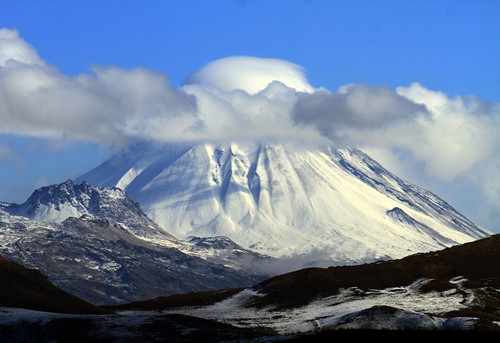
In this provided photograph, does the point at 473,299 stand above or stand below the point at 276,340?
above

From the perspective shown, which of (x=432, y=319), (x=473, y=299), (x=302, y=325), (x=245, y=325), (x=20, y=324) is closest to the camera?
(x=20, y=324)

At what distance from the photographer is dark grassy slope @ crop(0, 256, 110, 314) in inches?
5965

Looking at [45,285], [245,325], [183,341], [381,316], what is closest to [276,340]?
[183,341]

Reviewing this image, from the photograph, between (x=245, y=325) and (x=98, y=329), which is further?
(x=245, y=325)

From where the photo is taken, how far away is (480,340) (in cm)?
9700

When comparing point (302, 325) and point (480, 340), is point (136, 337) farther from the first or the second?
point (302, 325)

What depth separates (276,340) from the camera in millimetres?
98250

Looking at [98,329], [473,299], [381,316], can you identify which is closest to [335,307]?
[473,299]

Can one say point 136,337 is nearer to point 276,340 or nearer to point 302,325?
point 276,340

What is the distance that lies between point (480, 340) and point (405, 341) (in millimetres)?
7145

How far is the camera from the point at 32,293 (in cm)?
16525

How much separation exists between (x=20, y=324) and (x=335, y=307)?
294ft

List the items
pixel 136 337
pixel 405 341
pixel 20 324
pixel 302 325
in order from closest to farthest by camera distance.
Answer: pixel 405 341, pixel 136 337, pixel 20 324, pixel 302 325

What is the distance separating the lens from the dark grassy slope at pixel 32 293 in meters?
152
